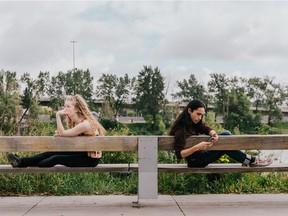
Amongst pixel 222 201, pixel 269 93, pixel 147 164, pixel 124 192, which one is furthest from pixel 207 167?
pixel 269 93

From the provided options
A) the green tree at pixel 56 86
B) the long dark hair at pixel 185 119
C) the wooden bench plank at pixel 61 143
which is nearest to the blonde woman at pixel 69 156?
the wooden bench plank at pixel 61 143

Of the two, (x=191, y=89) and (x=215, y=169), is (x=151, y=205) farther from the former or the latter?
(x=191, y=89)

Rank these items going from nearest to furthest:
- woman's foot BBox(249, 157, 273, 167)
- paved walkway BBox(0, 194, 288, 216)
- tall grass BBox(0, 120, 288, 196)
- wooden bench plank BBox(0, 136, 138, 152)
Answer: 1. paved walkway BBox(0, 194, 288, 216)
2. wooden bench plank BBox(0, 136, 138, 152)
3. woman's foot BBox(249, 157, 273, 167)
4. tall grass BBox(0, 120, 288, 196)

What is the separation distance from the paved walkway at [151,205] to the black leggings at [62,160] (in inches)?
18.7

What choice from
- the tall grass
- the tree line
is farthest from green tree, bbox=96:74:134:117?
the tall grass

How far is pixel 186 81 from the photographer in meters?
92.7

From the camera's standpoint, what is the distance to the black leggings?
16.3ft

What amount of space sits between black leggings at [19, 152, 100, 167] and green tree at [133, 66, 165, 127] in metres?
82.4

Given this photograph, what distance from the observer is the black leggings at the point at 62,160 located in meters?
4.97

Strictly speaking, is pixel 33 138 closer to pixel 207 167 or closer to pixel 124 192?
pixel 124 192

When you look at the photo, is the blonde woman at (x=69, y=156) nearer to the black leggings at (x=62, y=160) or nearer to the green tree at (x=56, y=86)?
the black leggings at (x=62, y=160)

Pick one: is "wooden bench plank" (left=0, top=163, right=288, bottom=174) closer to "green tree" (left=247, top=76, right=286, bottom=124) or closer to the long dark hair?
the long dark hair

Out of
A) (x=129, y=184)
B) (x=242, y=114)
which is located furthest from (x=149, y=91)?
(x=129, y=184)

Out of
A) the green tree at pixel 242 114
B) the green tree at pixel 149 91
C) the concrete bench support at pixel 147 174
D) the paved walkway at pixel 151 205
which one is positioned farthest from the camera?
the green tree at pixel 149 91
